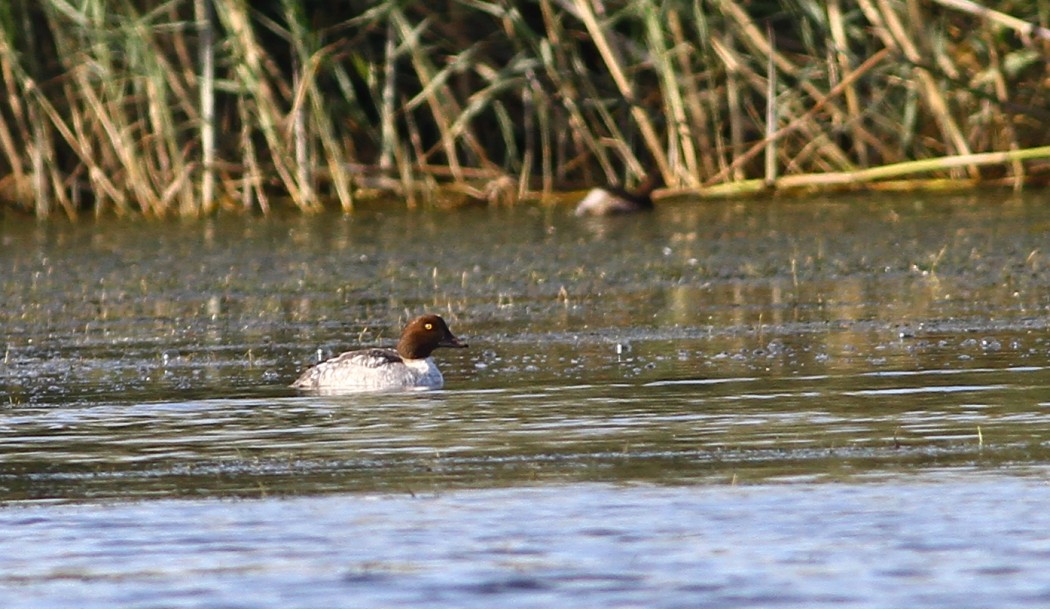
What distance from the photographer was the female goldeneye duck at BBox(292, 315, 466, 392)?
985cm

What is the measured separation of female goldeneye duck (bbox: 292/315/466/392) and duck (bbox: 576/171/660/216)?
950 cm

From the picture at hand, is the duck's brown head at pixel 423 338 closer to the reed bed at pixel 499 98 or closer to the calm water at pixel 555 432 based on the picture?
the calm water at pixel 555 432

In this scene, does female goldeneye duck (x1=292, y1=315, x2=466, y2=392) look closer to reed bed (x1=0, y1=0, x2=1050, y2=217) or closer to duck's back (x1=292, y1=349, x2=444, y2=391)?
duck's back (x1=292, y1=349, x2=444, y2=391)

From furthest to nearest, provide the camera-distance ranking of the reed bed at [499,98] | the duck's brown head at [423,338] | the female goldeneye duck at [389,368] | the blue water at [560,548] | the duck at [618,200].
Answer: the duck at [618,200] < the reed bed at [499,98] < the duck's brown head at [423,338] < the female goldeneye duck at [389,368] < the blue water at [560,548]

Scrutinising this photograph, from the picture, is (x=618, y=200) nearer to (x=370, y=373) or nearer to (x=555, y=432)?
(x=370, y=373)

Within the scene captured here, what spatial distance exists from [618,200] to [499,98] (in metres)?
2.37

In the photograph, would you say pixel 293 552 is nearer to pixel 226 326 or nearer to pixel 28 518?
pixel 28 518

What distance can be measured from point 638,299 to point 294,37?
24.8 ft

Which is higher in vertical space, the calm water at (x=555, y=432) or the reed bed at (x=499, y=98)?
the reed bed at (x=499, y=98)

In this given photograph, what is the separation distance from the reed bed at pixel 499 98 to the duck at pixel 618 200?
29cm

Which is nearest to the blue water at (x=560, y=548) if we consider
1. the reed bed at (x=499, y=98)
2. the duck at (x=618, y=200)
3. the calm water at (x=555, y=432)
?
the calm water at (x=555, y=432)

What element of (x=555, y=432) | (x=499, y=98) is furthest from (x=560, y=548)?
(x=499, y=98)

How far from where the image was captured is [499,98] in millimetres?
21922

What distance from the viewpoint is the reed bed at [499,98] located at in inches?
768
